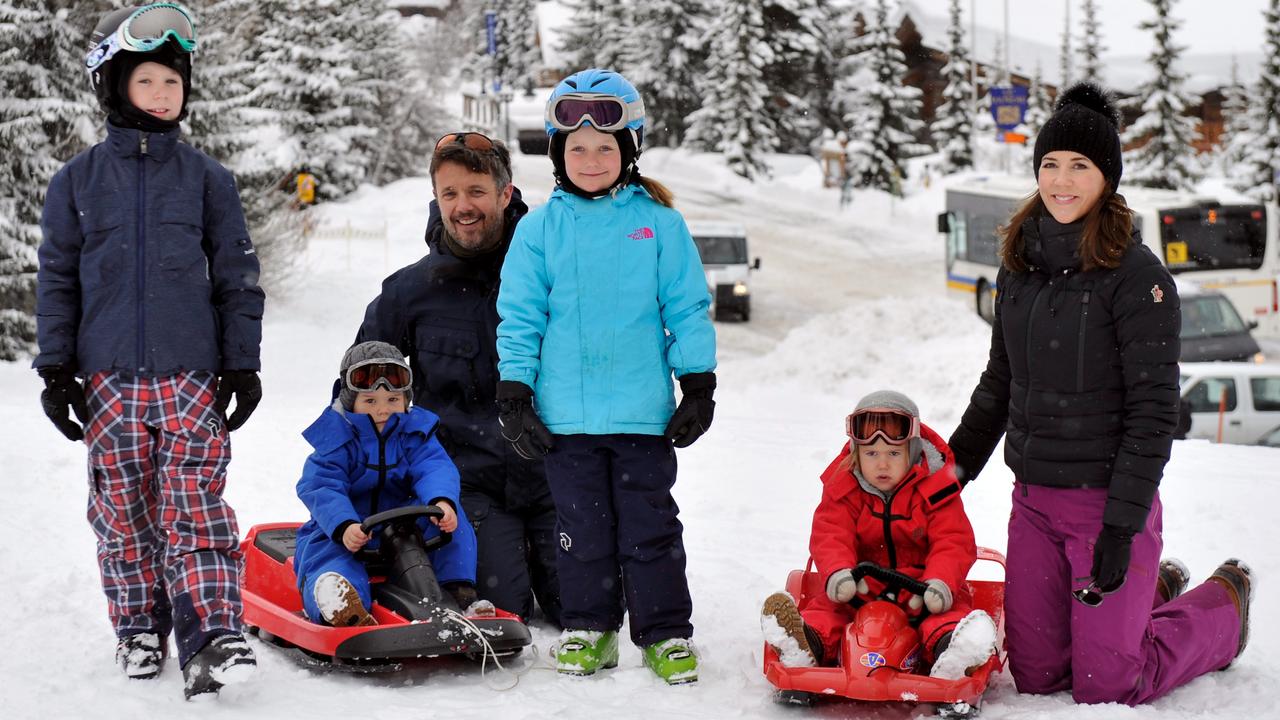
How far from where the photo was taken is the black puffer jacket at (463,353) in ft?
17.6

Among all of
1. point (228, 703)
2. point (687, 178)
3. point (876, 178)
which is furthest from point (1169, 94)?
point (228, 703)

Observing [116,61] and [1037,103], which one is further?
[1037,103]

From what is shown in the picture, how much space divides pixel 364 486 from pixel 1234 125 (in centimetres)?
5417

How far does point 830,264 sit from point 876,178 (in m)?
13.6

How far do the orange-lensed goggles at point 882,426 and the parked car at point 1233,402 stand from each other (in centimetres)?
1046

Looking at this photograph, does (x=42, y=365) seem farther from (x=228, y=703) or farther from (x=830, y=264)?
(x=830, y=264)

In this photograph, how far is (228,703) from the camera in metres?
3.82

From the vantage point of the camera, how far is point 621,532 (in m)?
4.38

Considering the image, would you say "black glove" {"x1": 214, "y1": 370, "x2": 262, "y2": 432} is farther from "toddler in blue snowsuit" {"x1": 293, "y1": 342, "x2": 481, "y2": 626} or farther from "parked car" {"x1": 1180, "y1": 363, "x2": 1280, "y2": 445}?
"parked car" {"x1": 1180, "y1": 363, "x2": 1280, "y2": 445}

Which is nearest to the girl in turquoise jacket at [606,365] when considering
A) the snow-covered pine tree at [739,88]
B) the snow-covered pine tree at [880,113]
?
the snow-covered pine tree at [739,88]

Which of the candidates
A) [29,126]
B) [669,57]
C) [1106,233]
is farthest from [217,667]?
[669,57]

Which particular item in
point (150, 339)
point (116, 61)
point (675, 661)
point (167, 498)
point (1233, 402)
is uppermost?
point (116, 61)

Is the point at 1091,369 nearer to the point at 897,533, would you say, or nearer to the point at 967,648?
the point at 897,533

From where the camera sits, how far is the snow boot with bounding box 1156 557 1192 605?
15.3 feet
